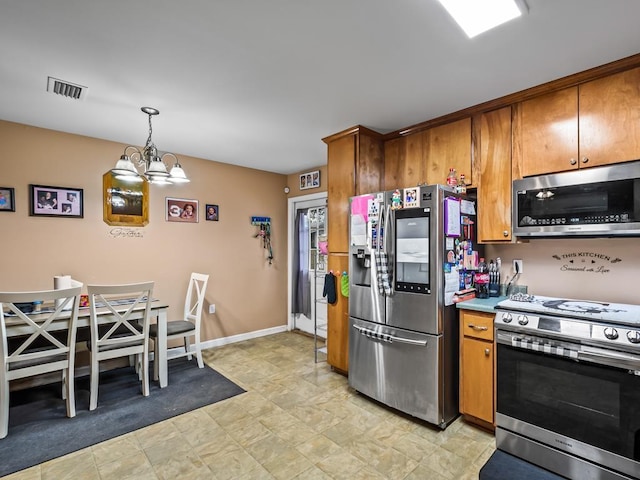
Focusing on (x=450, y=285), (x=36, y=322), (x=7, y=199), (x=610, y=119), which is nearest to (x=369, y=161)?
(x=450, y=285)

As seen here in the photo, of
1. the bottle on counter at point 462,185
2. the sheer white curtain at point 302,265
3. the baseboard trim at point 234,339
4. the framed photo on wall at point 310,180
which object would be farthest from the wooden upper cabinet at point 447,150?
the baseboard trim at point 234,339

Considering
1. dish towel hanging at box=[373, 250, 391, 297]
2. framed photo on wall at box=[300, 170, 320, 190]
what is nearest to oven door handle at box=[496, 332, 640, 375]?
dish towel hanging at box=[373, 250, 391, 297]

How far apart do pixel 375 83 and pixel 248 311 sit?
11.3 ft

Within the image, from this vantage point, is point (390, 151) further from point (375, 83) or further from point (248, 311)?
point (248, 311)

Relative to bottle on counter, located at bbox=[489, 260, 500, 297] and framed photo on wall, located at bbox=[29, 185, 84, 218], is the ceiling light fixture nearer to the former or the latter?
bottle on counter, located at bbox=[489, 260, 500, 297]

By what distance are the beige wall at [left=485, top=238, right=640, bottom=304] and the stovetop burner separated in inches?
3.2

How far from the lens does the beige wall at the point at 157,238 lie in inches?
118

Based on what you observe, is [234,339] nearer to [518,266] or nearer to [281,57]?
[518,266]

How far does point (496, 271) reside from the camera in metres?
2.67

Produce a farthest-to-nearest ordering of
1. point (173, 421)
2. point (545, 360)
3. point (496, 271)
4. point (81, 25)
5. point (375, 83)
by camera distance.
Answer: point (496, 271)
point (173, 421)
point (375, 83)
point (545, 360)
point (81, 25)

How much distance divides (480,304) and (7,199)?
409 cm

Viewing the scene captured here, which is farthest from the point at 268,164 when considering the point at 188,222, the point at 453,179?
the point at 453,179

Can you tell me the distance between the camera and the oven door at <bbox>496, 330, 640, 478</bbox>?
1.71 meters

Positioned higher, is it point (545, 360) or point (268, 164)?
point (268, 164)
